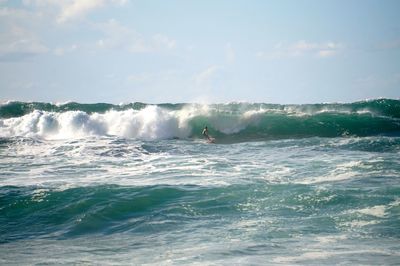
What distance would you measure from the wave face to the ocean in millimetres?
5977

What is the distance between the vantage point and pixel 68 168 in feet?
44.9

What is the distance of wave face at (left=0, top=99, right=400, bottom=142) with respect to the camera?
2564 centimetres

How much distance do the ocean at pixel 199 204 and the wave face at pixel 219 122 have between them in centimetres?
598

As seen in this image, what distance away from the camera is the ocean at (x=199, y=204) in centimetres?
597

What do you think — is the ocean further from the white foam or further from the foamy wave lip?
the foamy wave lip

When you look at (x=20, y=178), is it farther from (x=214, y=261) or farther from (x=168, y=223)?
(x=214, y=261)

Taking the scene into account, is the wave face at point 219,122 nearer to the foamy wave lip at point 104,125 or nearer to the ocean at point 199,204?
the foamy wave lip at point 104,125

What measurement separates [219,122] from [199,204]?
19.0m

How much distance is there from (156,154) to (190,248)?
10.8 m

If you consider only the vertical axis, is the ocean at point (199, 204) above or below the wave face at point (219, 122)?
below

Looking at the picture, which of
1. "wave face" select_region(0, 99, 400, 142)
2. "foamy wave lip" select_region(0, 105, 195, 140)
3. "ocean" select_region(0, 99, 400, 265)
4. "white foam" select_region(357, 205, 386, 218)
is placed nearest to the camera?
"ocean" select_region(0, 99, 400, 265)

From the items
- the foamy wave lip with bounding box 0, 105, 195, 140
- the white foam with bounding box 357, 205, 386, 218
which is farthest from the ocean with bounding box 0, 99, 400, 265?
the foamy wave lip with bounding box 0, 105, 195, 140

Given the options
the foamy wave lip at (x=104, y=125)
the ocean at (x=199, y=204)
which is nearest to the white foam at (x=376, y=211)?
the ocean at (x=199, y=204)

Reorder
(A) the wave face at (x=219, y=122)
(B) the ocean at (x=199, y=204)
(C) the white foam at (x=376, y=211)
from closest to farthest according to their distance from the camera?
(B) the ocean at (x=199, y=204) → (C) the white foam at (x=376, y=211) → (A) the wave face at (x=219, y=122)
